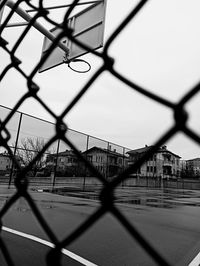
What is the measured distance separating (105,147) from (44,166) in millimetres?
4632

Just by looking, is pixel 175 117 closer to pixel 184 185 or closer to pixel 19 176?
pixel 19 176

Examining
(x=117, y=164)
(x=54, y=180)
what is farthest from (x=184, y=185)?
(x=54, y=180)

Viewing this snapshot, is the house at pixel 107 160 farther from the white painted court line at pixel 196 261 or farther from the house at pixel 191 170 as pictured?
the white painted court line at pixel 196 261

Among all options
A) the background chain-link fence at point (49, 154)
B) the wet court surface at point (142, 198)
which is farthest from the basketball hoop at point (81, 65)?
the wet court surface at point (142, 198)

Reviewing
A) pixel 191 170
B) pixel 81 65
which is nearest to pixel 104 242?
pixel 81 65

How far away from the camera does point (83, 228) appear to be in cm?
43

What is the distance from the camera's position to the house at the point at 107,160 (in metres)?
13.1

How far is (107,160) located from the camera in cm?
1427

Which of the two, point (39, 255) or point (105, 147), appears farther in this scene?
point (105, 147)

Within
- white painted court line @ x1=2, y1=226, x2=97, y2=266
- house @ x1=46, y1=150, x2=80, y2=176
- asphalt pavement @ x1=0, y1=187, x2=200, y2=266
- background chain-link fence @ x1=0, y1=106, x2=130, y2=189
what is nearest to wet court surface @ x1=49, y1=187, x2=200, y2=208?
background chain-link fence @ x1=0, y1=106, x2=130, y2=189

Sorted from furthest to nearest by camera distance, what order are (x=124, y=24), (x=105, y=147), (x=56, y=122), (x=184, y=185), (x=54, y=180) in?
(x=184, y=185) → (x=105, y=147) → (x=54, y=180) → (x=56, y=122) → (x=124, y=24)

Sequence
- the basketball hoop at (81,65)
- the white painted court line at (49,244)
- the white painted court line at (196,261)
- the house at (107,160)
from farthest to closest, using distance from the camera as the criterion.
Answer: the house at (107,160), the basketball hoop at (81,65), the white painted court line at (196,261), the white painted court line at (49,244)

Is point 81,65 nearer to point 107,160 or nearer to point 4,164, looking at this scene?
point 4,164

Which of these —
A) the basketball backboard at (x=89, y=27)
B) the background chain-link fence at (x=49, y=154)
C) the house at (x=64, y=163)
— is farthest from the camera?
Answer: the house at (x=64, y=163)
